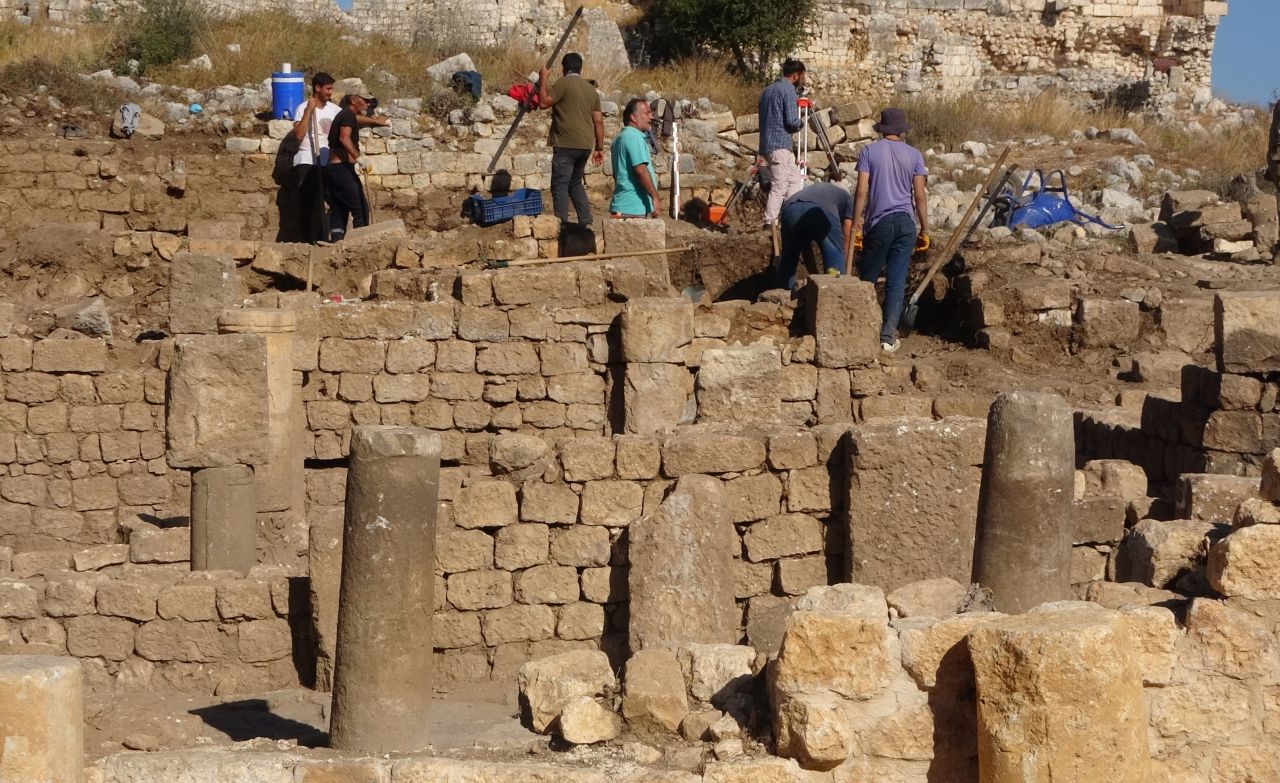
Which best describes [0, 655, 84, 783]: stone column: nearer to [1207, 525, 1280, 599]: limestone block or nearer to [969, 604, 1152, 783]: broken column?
[969, 604, 1152, 783]: broken column

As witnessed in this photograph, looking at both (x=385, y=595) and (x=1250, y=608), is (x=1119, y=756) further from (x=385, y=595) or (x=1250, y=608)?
(x=385, y=595)

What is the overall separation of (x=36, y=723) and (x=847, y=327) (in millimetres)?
6847

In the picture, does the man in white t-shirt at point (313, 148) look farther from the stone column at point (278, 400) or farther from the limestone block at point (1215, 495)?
the limestone block at point (1215, 495)

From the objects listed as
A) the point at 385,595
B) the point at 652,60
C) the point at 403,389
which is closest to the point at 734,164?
the point at 652,60

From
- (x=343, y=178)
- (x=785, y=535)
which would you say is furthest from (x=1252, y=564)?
(x=343, y=178)

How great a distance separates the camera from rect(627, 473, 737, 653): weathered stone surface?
7500 mm

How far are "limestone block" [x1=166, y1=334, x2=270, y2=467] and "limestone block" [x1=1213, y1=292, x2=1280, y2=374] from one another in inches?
217

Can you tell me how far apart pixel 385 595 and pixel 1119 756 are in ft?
9.45

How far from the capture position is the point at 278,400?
10.0 metres

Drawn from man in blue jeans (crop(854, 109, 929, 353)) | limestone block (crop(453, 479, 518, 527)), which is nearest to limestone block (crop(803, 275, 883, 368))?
man in blue jeans (crop(854, 109, 929, 353))

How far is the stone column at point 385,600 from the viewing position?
636cm

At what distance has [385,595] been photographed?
21.0 ft

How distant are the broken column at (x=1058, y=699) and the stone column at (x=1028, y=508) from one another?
1.82 meters

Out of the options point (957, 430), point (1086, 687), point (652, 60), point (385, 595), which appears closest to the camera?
point (1086, 687)
